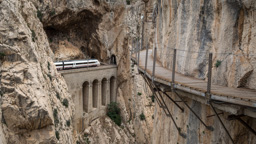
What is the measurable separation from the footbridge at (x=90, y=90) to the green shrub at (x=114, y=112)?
733mm

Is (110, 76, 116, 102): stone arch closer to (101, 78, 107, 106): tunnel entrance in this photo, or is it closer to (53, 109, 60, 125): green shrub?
(101, 78, 107, 106): tunnel entrance

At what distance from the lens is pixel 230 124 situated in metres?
7.30

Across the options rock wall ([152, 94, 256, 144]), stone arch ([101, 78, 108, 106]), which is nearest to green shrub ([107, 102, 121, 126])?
stone arch ([101, 78, 108, 106])

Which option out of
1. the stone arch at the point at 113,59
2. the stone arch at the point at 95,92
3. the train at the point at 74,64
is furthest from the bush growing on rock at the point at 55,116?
the stone arch at the point at 113,59

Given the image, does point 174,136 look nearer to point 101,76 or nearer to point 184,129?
point 184,129

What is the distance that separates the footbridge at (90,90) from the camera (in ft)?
89.0

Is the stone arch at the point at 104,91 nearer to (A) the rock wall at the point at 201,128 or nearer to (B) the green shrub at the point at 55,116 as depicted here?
(B) the green shrub at the point at 55,116

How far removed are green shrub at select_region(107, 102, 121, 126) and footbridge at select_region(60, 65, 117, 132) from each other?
733mm

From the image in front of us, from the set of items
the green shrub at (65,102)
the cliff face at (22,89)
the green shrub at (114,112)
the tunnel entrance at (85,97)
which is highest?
the cliff face at (22,89)

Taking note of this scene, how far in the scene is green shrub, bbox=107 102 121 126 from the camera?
3203 centimetres

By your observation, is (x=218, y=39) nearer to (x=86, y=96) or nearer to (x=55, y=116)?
(x=55, y=116)

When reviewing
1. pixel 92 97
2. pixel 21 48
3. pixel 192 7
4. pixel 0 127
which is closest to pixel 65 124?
pixel 0 127

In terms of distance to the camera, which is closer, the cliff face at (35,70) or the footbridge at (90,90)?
the cliff face at (35,70)

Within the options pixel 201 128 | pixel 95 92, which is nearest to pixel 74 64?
pixel 95 92
